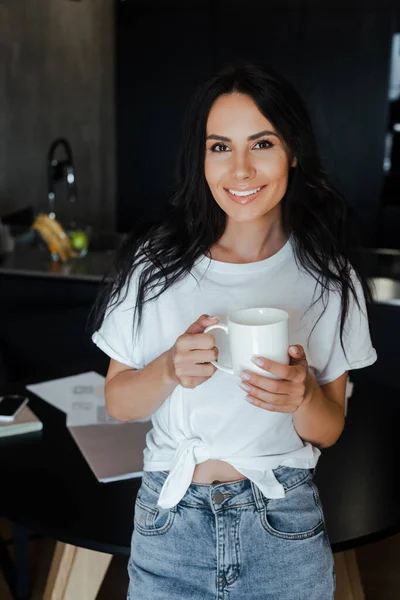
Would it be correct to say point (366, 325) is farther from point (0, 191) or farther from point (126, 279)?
point (0, 191)

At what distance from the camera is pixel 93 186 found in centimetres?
543

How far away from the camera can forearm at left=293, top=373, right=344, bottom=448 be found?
1.10m

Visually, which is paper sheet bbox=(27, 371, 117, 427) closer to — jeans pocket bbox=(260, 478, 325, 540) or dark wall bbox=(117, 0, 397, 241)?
jeans pocket bbox=(260, 478, 325, 540)

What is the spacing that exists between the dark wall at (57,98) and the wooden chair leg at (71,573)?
284 cm

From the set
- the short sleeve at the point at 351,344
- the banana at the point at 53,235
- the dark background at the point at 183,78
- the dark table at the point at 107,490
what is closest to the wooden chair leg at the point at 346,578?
the dark table at the point at 107,490

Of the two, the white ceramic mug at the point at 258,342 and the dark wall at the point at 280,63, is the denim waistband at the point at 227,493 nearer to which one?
the white ceramic mug at the point at 258,342

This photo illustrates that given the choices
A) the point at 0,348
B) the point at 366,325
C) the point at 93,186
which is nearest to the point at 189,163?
the point at 366,325

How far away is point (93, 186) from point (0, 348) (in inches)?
117

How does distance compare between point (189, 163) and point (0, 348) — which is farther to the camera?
Answer: point (0, 348)

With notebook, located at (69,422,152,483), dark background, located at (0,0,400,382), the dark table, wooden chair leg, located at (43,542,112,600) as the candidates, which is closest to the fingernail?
the dark table

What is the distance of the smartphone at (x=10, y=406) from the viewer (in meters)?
1.64

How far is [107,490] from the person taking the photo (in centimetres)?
139

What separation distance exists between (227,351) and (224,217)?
263 mm

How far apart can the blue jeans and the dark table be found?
137 millimetres
